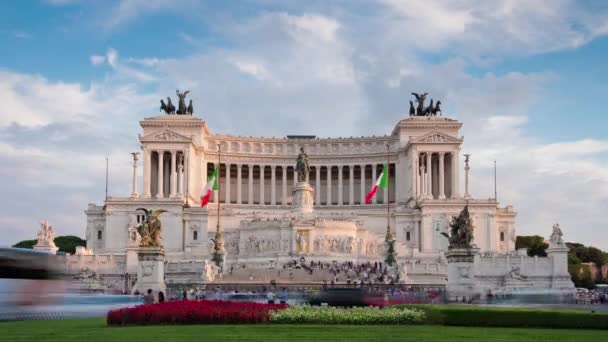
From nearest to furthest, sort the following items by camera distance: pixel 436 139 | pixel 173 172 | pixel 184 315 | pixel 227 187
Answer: pixel 184 315, pixel 173 172, pixel 436 139, pixel 227 187

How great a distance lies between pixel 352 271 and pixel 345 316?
A: 50019mm

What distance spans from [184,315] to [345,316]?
604 centimetres

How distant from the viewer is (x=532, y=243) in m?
134

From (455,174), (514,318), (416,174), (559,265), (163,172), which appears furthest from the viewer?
(163,172)

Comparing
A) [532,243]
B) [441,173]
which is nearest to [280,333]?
[441,173]

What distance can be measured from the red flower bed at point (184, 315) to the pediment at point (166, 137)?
86831 millimetres

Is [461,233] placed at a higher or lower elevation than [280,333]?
higher

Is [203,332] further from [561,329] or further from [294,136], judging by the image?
[294,136]

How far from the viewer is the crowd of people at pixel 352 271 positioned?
75.3 m

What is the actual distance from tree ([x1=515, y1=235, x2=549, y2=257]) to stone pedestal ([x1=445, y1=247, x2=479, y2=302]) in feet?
241

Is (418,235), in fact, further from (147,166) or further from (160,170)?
(147,166)

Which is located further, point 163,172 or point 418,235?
point 163,172

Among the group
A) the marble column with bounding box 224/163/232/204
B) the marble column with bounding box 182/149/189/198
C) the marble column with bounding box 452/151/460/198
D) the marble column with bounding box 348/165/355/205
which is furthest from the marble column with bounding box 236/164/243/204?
the marble column with bounding box 452/151/460/198

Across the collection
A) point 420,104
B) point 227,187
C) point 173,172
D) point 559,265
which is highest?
point 420,104
